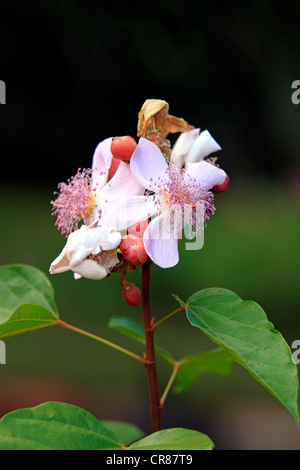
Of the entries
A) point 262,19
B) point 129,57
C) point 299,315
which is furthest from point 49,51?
point 299,315

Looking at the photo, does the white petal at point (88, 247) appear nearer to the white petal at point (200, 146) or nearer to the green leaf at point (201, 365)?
the white petal at point (200, 146)

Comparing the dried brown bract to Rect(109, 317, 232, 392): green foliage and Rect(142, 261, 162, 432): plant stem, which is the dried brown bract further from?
Rect(109, 317, 232, 392): green foliage

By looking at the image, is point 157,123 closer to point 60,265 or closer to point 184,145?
point 184,145

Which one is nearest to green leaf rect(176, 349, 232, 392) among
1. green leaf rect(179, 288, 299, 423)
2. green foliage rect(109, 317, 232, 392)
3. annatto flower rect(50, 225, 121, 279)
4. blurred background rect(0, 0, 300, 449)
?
green foliage rect(109, 317, 232, 392)

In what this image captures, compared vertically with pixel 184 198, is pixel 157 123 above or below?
above

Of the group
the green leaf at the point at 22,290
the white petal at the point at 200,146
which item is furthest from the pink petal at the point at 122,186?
the green leaf at the point at 22,290

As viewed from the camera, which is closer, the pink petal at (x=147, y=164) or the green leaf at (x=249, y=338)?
the green leaf at (x=249, y=338)

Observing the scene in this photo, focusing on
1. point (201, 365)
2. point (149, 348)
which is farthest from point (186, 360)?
point (149, 348)
